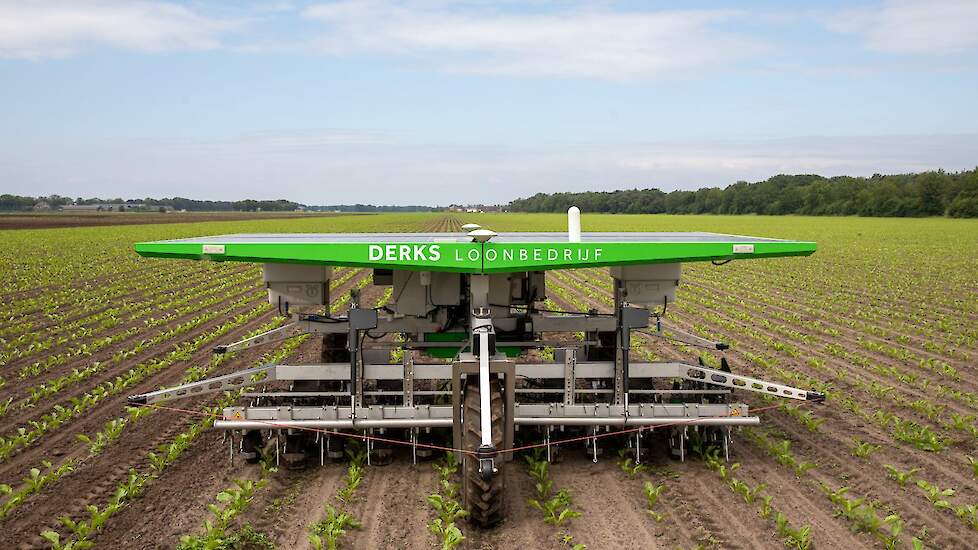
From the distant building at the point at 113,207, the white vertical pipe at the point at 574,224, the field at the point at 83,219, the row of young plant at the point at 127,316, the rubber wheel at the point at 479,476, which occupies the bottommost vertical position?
the row of young plant at the point at 127,316

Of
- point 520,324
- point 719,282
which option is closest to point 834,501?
point 520,324

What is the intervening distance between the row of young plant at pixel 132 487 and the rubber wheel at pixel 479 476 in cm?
243

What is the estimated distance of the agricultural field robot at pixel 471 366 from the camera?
514 cm

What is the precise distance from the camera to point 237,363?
979cm

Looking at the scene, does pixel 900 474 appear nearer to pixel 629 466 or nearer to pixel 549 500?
pixel 629 466

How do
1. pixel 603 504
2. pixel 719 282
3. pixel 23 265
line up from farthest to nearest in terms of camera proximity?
pixel 23 265
pixel 719 282
pixel 603 504

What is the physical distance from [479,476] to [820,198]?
10774 cm

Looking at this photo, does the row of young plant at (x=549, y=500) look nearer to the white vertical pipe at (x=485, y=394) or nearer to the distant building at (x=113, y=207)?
the white vertical pipe at (x=485, y=394)

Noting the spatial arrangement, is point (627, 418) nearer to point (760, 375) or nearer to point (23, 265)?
point (760, 375)

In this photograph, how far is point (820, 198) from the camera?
331 feet

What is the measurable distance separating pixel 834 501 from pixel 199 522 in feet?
14.9

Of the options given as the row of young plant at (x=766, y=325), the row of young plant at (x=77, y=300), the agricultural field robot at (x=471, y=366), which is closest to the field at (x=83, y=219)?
the row of young plant at (x=77, y=300)

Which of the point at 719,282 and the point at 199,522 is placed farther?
the point at 719,282

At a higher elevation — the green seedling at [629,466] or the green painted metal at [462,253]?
the green painted metal at [462,253]
